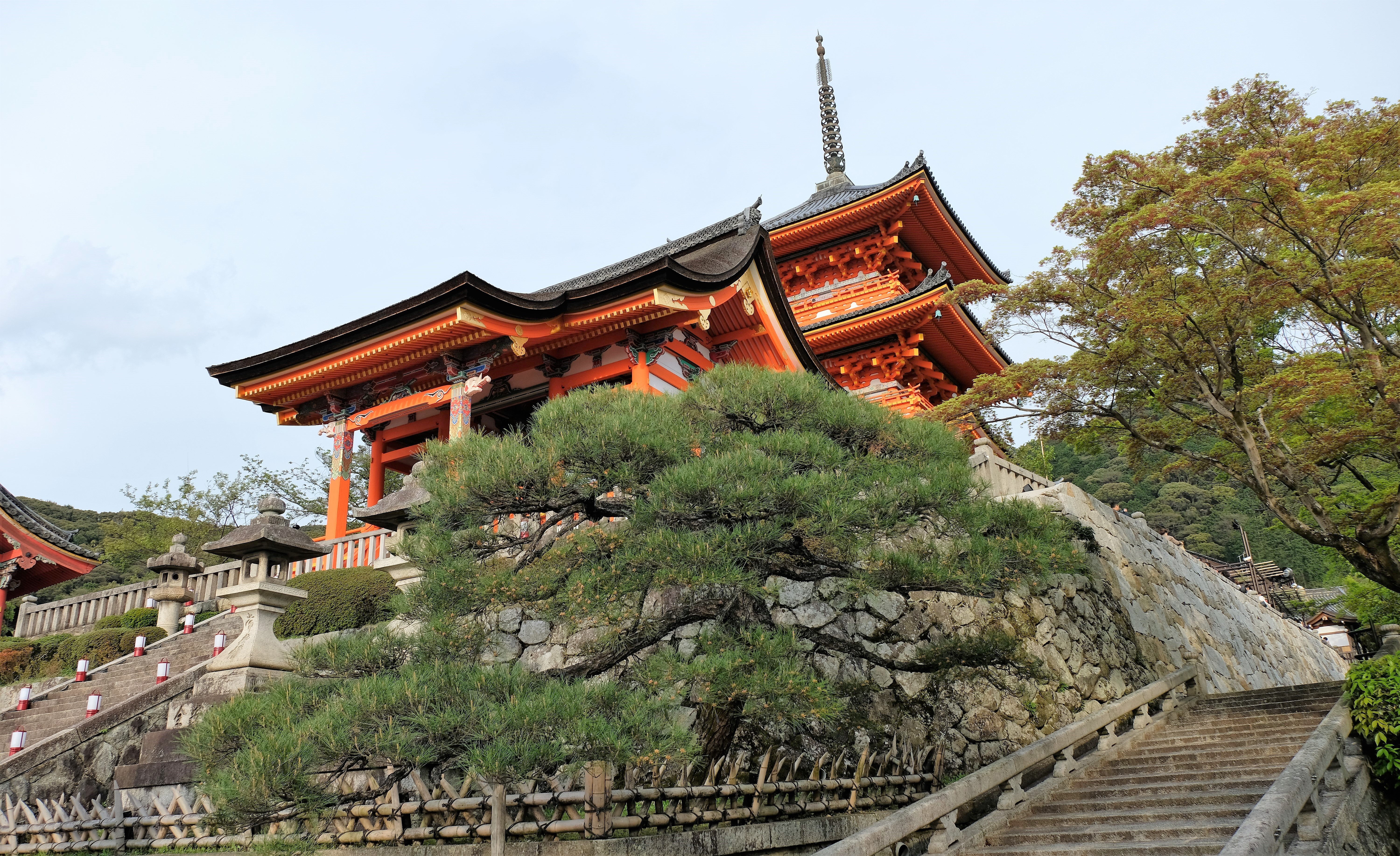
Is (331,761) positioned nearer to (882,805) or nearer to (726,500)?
(726,500)

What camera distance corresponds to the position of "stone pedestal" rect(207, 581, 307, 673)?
7012mm

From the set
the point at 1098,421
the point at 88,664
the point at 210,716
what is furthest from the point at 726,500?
the point at 88,664

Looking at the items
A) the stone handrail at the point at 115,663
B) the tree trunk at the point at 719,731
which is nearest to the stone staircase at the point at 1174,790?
the tree trunk at the point at 719,731

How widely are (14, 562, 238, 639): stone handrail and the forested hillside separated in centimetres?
3199

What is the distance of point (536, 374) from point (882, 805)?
833 centimetres

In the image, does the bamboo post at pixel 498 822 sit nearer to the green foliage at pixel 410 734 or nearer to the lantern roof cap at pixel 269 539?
the green foliage at pixel 410 734

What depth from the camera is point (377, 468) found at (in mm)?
14367

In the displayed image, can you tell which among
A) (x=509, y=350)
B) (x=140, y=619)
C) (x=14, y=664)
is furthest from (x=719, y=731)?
(x=14, y=664)

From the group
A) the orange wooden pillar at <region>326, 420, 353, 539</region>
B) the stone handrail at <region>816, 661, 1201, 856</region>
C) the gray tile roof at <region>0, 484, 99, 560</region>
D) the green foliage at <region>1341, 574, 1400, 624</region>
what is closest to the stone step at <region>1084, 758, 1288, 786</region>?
the stone handrail at <region>816, 661, 1201, 856</region>

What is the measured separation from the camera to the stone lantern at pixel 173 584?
480 inches

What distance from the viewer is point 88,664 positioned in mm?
11547

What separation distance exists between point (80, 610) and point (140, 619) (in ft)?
6.62

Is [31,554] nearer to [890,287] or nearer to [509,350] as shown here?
[509,350]

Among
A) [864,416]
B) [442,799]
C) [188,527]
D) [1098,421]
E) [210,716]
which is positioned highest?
[188,527]
